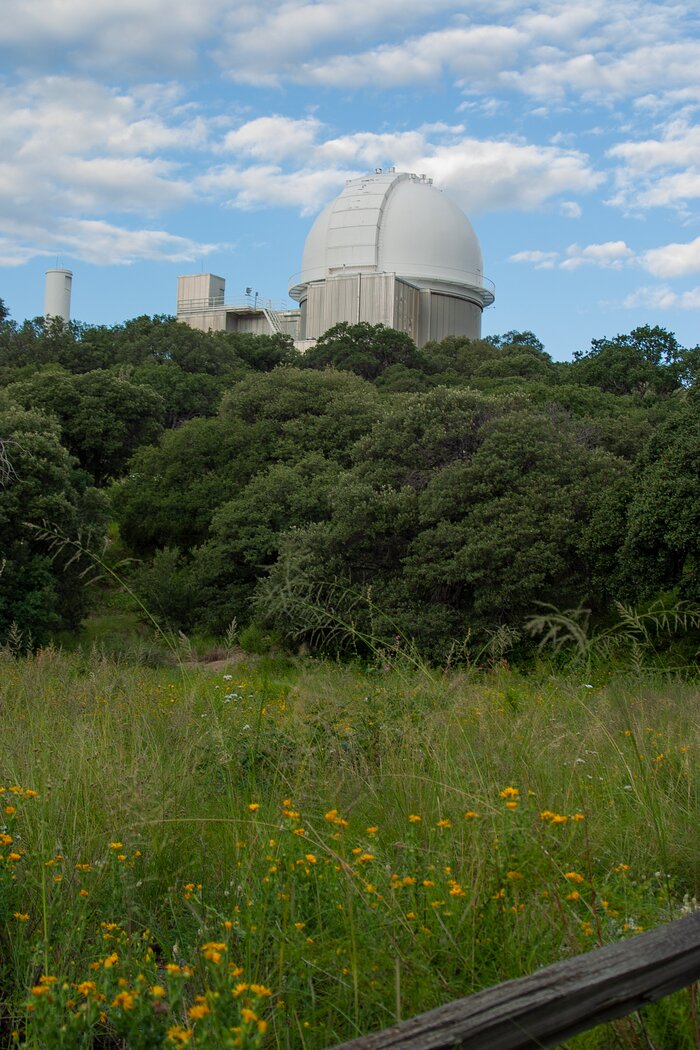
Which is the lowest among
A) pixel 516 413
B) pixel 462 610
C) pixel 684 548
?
pixel 462 610

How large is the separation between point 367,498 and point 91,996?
64.2 feet

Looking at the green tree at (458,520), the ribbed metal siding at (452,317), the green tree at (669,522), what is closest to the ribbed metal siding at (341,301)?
the ribbed metal siding at (452,317)

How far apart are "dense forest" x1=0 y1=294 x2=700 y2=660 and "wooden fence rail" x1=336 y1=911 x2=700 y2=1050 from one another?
27.0 feet

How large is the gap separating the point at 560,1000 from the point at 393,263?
178ft

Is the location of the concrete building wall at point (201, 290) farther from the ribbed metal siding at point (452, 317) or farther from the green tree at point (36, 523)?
the green tree at point (36, 523)

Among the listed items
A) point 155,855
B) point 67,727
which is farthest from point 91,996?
point 67,727

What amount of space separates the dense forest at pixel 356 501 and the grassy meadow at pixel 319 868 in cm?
580

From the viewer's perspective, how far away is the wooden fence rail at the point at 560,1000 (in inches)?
71.4

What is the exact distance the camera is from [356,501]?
2186 cm

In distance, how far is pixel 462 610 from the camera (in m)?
20.8

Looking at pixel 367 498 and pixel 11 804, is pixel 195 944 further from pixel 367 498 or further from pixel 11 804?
pixel 367 498

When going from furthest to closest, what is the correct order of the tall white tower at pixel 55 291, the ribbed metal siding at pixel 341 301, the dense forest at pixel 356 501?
the tall white tower at pixel 55 291
the ribbed metal siding at pixel 341 301
the dense forest at pixel 356 501

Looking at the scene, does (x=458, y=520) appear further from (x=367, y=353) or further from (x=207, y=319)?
(x=207, y=319)

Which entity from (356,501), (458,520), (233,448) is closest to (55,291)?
(233,448)
